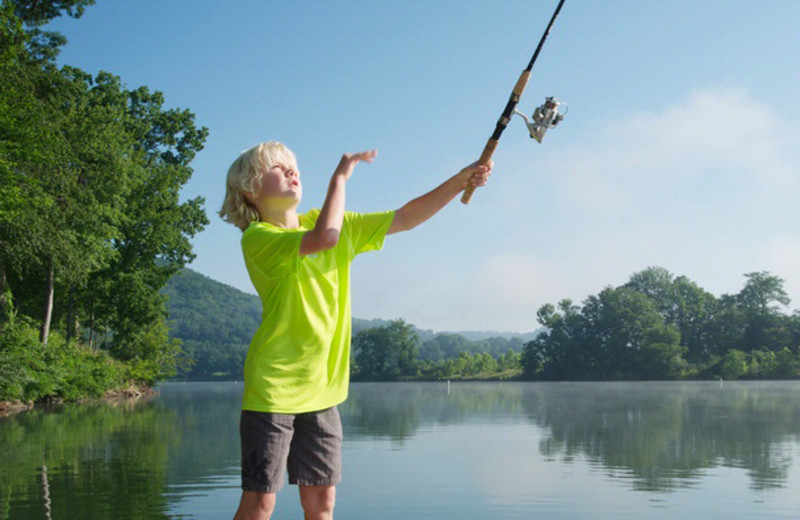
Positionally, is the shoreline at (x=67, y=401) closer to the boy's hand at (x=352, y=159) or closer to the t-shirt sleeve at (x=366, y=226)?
the t-shirt sleeve at (x=366, y=226)

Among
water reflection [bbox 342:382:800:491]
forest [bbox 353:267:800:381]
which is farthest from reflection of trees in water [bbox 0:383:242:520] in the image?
forest [bbox 353:267:800:381]

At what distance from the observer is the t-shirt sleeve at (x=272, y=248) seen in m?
2.51

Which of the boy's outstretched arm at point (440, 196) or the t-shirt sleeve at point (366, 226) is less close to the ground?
the boy's outstretched arm at point (440, 196)

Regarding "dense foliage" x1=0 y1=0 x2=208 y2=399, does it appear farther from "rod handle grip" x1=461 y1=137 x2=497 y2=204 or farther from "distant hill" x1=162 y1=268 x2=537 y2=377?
"distant hill" x1=162 y1=268 x2=537 y2=377

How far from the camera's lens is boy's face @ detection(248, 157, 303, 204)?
268 centimetres

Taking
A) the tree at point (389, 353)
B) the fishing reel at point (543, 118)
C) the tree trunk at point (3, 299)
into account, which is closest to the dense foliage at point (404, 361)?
the tree at point (389, 353)

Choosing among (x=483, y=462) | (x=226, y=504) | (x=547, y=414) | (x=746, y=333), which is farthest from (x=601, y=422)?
(x=746, y=333)

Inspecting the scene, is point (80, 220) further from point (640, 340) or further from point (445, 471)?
point (640, 340)

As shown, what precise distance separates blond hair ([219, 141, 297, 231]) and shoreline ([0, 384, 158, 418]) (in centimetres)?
1833

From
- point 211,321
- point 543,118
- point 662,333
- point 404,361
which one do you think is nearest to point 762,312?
point 662,333

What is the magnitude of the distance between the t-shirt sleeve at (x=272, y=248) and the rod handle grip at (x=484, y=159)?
0.61 metres

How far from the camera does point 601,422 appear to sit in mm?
18438

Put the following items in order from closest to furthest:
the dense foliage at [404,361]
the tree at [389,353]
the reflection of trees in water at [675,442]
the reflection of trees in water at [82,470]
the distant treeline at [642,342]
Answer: the reflection of trees in water at [82,470] → the reflection of trees in water at [675,442] → the distant treeline at [642,342] → the dense foliage at [404,361] → the tree at [389,353]

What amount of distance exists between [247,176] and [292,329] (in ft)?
1.72
